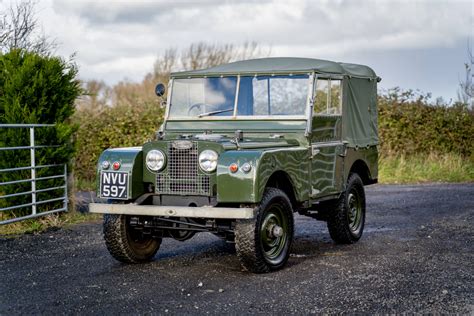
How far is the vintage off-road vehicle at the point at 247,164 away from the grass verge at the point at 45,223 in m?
3.36

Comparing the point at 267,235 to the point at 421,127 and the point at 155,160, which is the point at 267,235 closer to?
the point at 155,160

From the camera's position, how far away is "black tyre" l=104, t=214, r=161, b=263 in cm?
821

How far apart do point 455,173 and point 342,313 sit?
575 inches

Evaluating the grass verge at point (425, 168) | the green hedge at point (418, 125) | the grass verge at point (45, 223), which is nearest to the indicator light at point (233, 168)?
the grass verge at point (45, 223)

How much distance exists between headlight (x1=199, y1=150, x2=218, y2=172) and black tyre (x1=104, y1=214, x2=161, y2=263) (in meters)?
1.20

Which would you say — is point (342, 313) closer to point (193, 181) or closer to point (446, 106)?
point (193, 181)

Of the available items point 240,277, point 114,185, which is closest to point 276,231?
point 240,277

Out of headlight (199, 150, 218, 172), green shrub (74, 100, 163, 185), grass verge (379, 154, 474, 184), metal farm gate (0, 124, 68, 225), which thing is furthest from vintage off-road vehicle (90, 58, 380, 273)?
grass verge (379, 154, 474, 184)

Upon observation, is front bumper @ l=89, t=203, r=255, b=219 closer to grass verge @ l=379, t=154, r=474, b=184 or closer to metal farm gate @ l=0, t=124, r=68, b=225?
metal farm gate @ l=0, t=124, r=68, b=225

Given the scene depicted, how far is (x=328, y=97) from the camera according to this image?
966 cm

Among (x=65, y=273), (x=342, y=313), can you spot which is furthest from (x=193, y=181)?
(x=342, y=313)

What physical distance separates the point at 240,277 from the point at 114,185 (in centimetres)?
176

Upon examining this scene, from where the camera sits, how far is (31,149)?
11.7m

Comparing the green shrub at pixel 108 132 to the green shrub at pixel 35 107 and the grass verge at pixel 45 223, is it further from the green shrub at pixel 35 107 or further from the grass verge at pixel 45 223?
the green shrub at pixel 35 107
